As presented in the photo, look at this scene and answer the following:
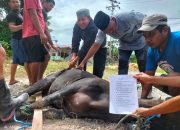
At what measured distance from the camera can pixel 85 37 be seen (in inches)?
329

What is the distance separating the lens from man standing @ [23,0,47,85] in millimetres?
7324

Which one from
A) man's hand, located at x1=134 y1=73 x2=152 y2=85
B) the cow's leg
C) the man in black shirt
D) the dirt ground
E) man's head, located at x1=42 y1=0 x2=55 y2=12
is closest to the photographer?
man's hand, located at x1=134 y1=73 x2=152 y2=85

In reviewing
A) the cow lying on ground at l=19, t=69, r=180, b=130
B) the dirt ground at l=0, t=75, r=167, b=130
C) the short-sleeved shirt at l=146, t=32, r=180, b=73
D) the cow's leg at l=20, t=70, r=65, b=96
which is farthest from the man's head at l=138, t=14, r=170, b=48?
the cow's leg at l=20, t=70, r=65, b=96

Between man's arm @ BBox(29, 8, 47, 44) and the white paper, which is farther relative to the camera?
man's arm @ BBox(29, 8, 47, 44)

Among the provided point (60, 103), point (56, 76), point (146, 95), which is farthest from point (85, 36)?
point (146, 95)

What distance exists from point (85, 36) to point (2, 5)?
28.4 meters

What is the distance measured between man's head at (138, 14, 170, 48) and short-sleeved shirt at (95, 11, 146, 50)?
2045 mm

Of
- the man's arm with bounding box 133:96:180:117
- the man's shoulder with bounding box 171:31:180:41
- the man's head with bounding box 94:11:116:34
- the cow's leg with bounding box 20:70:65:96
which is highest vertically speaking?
the man's shoulder with bounding box 171:31:180:41

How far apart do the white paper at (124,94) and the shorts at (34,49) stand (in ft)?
11.0

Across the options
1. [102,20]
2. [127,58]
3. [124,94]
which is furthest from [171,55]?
[127,58]

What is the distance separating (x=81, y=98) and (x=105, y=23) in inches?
54.3

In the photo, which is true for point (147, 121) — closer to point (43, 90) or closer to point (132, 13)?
point (132, 13)

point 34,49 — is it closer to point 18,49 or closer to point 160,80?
point 18,49

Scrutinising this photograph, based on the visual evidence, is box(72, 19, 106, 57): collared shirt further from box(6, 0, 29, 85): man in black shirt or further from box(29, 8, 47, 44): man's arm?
box(29, 8, 47, 44): man's arm
